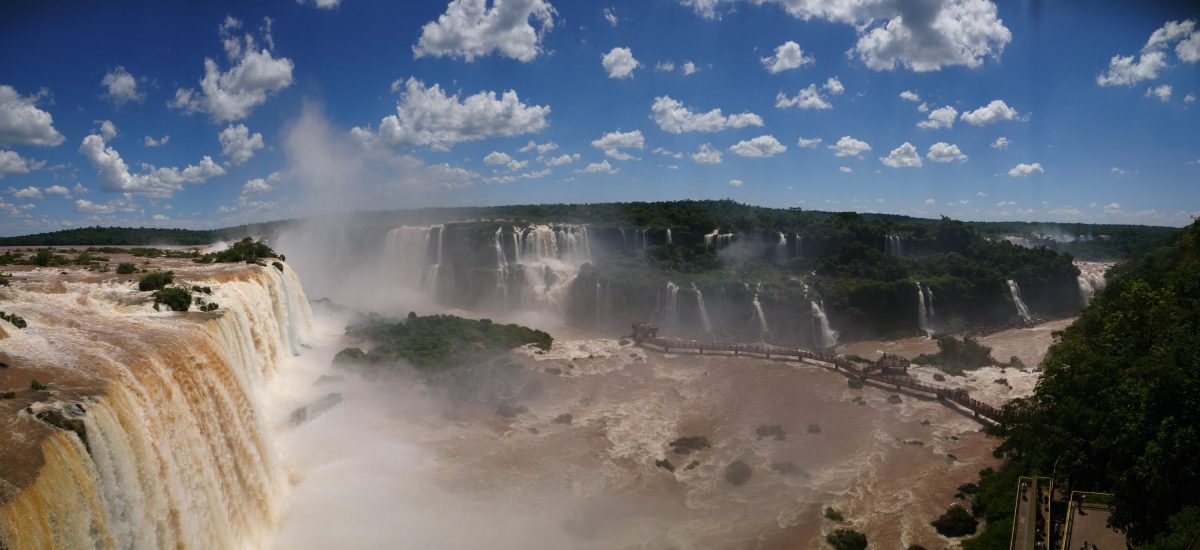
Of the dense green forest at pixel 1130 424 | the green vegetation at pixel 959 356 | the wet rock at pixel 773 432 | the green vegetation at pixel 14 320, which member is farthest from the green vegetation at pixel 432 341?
the dense green forest at pixel 1130 424

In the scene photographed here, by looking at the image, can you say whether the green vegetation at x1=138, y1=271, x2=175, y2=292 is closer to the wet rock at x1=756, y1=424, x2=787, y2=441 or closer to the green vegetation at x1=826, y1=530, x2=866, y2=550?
the wet rock at x1=756, y1=424, x2=787, y2=441

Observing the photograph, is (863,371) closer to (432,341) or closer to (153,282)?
(432,341)

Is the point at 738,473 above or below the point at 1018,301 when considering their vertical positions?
below

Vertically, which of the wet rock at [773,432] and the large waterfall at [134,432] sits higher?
the large waterfall at [134,432]

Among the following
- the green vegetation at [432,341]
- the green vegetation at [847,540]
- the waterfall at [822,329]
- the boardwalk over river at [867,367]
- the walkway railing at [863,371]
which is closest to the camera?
the green vegetation at [847,540]

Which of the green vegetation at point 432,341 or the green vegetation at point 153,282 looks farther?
the green vegetation at point 432,341

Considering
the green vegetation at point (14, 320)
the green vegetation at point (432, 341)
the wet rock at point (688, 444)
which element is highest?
the green vegetation at point (14, 320)

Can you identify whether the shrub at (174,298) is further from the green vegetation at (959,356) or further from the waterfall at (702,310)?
the green vegetation at (959,356)

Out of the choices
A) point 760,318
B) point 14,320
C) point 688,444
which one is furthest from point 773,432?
point 14,320
